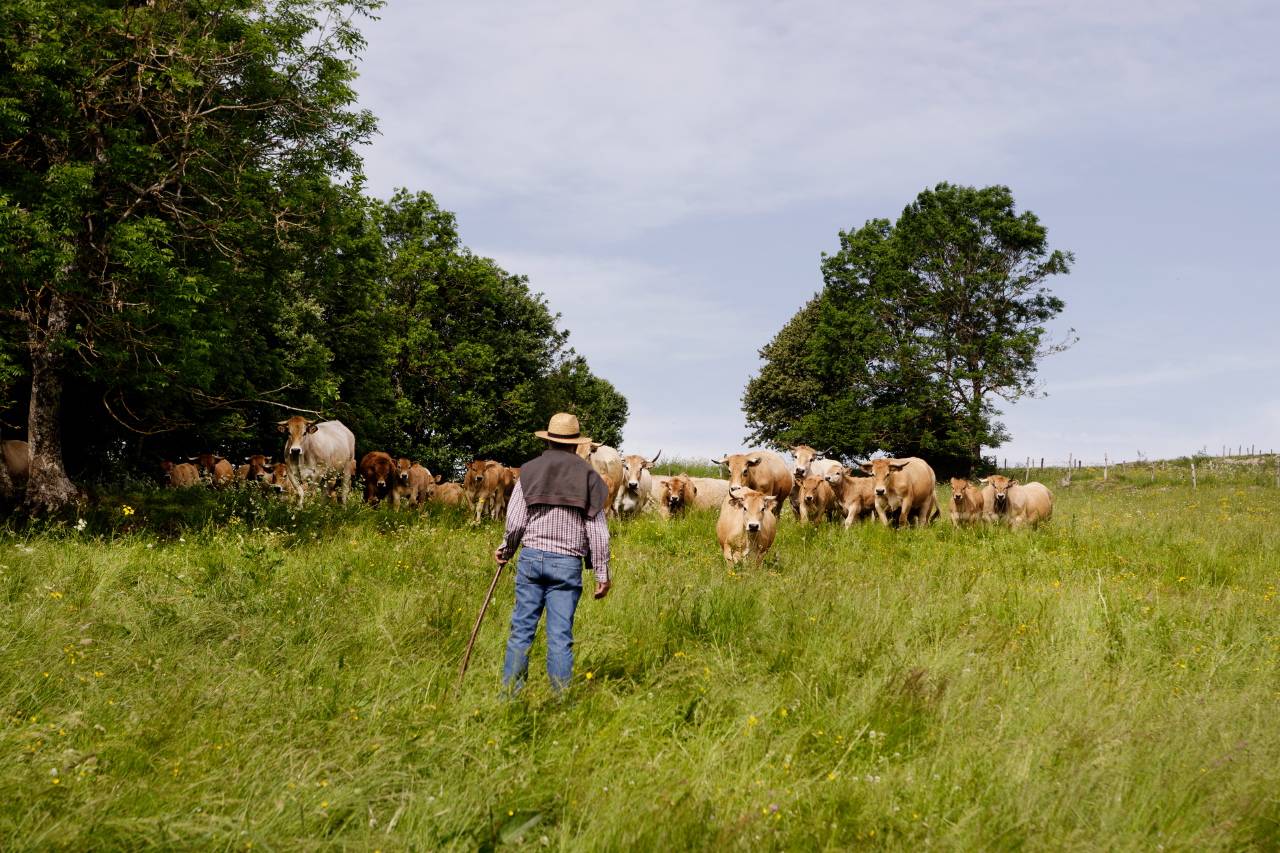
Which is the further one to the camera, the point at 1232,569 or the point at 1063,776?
the point at 1232,569

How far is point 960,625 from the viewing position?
857 cm

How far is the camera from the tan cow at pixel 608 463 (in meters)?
21.1

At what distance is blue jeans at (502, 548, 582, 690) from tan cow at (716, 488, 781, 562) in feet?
18.6

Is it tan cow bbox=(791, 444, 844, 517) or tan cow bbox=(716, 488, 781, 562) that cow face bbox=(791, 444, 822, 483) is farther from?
tan cow bbox=(716, 488, 781, 562)

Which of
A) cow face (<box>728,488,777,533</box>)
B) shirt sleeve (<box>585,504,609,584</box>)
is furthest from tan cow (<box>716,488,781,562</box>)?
shirt sleeve (<box>585,504,609,584</box>)

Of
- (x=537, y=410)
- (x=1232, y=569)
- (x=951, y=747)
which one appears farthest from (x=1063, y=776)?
(x=537, y=410)

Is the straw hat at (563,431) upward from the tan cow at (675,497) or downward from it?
upward

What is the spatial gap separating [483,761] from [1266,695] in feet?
19.7

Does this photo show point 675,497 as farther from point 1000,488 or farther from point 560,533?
point 560,533

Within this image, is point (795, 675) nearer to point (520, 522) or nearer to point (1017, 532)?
point (520, 522)

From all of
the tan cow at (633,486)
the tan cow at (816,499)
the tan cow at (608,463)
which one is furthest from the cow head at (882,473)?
the tan cow at (608,463)

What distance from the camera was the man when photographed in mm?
6418

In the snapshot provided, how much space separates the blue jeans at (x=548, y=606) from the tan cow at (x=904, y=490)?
13593 mm

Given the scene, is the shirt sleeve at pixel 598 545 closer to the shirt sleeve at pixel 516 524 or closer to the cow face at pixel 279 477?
the shirt sleeve at pixel 516 524
